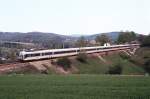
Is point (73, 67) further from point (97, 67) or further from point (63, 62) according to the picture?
point (97, 67)

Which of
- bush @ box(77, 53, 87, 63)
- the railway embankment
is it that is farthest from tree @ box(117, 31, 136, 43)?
bush @ box(77, 53, 87, 63)

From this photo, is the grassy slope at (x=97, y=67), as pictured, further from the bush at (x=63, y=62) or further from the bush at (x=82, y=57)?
the bush at (x=63, y=62)

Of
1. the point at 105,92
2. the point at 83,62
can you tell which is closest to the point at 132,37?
the point at 83,62

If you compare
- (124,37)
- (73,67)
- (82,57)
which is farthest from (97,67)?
(124,37)

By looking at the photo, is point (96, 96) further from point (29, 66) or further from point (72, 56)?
point (72, 56)

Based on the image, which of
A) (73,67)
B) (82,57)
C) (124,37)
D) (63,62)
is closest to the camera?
(63,62)

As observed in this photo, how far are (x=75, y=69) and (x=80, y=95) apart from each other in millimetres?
53362

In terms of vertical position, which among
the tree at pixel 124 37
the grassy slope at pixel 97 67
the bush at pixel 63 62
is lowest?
the grassy slope at pixel 97 67

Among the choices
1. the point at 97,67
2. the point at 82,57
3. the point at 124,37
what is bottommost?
the point at 97,67

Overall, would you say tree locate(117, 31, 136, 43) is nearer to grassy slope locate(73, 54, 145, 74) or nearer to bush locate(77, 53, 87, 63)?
grassy slope locate(73, 54, 145, 74)

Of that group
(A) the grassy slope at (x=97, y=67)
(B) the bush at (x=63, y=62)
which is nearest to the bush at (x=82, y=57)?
(A) the grassy slope at (x=97, y=67)

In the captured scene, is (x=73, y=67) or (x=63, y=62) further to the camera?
(x=73, y=67)

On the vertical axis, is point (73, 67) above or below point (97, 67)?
above

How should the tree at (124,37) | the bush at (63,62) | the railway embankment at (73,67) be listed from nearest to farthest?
the railway embankment at (73,67) → the bush at (63,62) → the tree at (124,37)
